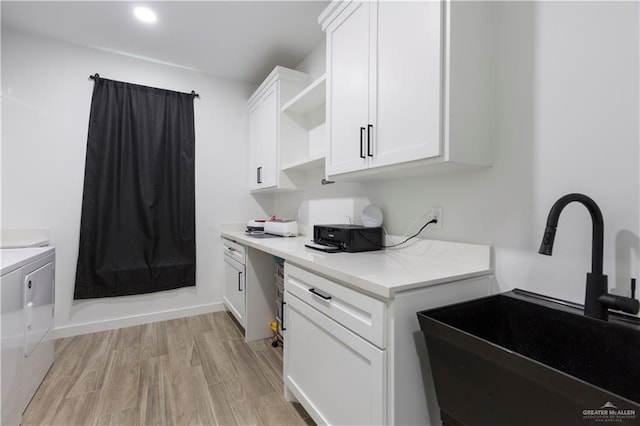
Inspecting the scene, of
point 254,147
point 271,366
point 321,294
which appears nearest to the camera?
point 321,294

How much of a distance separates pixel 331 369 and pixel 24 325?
169cm

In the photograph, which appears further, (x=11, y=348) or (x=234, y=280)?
(x=234, y=280)

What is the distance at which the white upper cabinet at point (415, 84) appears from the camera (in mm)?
1104

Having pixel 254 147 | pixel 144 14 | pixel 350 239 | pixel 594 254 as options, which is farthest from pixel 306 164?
pixel 594 254

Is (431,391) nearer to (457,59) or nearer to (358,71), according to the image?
(457,59)

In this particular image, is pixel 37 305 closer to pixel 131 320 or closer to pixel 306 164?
pixel 131 320

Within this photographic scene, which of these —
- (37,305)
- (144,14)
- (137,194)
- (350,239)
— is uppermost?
(144,14)

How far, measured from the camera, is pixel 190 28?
2.31 m

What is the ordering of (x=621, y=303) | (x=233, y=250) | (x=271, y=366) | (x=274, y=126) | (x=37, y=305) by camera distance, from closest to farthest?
(x=621, y=303) → (x=37, y=305) → (x=271, y=366) → (x=274, y=126) → (x=233, y=250)

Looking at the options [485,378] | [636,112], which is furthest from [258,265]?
[636,112]

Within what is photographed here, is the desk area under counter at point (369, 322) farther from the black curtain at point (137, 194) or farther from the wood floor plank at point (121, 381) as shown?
the black curtain at point (137, 194)

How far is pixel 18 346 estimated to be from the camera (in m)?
1.50

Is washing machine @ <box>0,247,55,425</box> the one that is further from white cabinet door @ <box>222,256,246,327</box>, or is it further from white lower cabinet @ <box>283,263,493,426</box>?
white lower cabinet @ <box>283,263,493,426</box>

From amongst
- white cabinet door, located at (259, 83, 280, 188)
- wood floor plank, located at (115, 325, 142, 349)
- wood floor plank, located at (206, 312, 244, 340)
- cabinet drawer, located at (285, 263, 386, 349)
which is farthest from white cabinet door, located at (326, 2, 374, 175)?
wood floor plank, located at (115, 325, 142, 349)
